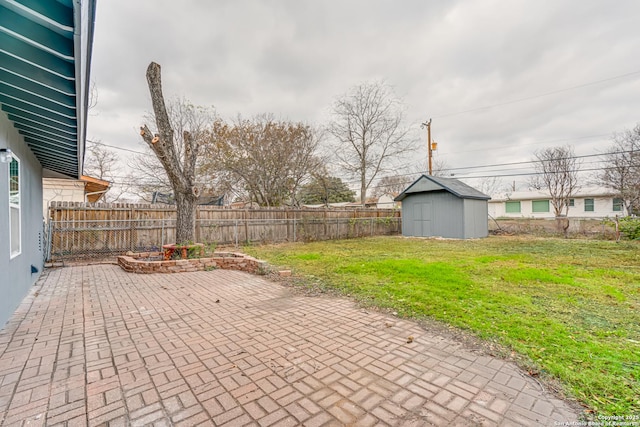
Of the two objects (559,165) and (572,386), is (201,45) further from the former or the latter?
(559,165)

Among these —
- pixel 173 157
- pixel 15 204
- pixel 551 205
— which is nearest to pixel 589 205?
pixel 551 205

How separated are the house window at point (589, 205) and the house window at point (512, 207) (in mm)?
4505

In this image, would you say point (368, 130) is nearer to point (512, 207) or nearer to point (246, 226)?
point (246, 226)

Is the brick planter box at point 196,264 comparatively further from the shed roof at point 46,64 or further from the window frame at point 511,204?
the window frame at point 511,204

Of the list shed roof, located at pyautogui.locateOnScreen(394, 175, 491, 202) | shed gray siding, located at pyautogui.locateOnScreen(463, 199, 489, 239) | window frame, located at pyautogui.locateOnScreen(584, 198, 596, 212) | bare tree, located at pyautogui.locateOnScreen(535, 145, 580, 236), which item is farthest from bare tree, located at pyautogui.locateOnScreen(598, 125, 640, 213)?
shed roof, located at pyautogui.locateOnScreen(394, 175, 491, 202)

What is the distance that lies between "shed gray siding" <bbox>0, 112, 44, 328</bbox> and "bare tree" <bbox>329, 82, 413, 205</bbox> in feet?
51.4

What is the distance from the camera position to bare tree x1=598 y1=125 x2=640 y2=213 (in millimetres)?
13930

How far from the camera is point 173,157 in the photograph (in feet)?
21.8

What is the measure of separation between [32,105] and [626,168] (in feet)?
76.7

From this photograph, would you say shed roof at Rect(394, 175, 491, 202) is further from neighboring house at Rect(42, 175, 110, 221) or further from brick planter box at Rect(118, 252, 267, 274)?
neighboring house at Rect(42, 175, 110, 221)

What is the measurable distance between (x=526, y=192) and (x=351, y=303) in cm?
2896

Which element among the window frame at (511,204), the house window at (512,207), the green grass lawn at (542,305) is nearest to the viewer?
the green grass lawn at (542,305)

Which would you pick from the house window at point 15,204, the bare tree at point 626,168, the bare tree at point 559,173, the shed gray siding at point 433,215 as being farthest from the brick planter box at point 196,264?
the bare tree at point 559,173

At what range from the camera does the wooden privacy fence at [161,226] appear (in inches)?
313
